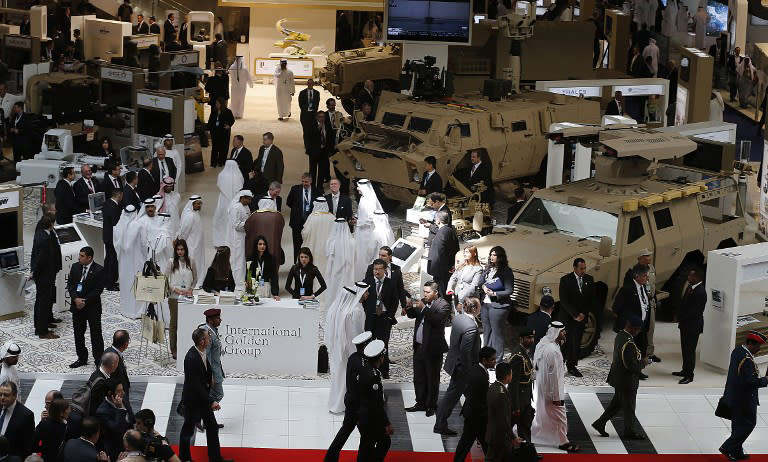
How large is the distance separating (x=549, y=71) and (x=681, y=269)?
13741 millimetres

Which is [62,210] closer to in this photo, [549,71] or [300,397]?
[300,397]

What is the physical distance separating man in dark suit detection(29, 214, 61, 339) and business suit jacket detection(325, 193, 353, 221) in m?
3.82

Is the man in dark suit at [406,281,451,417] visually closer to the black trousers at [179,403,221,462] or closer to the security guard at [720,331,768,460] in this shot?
the black trousers at [179,403,221,462]

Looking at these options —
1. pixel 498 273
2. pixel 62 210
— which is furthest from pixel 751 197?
pixel 62 210

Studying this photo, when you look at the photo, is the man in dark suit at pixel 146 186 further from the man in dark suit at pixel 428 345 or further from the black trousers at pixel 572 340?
the black trousers at pixel 572 340

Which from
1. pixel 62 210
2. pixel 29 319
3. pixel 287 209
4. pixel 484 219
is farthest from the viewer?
Result: pixel 287 209

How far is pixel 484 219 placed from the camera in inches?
892

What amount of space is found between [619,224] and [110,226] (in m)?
6.74

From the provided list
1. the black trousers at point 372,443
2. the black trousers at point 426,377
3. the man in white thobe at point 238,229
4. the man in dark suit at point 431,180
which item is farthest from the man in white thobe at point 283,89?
the black trousers at point 372,443

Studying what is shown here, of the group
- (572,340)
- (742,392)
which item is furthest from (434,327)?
(742,392)

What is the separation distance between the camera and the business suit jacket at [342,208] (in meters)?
19.8

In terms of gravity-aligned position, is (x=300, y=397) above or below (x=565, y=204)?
below

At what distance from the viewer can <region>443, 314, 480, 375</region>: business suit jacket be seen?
616 inches

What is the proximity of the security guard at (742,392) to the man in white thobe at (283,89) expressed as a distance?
19449mm
